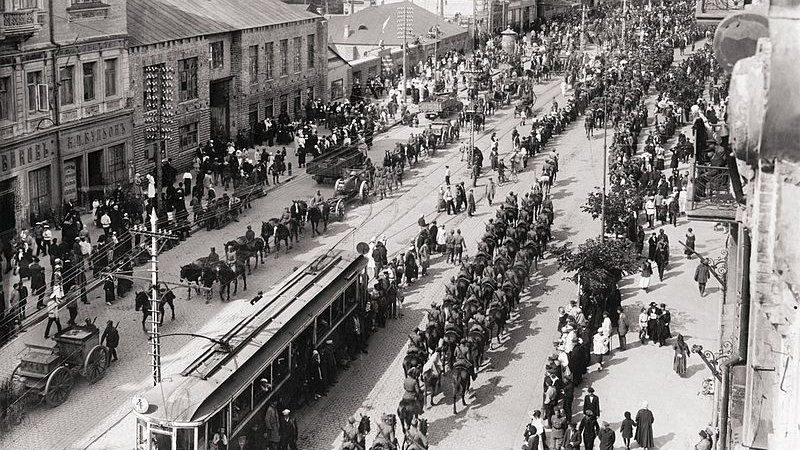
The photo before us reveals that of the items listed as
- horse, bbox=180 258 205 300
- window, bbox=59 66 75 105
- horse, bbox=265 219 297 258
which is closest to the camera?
horse, bbox=180 258 205 300

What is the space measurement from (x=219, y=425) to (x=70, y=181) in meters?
24.0

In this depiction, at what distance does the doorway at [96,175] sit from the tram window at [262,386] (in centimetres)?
2260

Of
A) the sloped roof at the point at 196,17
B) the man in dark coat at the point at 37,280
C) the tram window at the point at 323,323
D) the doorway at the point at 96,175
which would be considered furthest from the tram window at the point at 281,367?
the sloped roof at the point at 196,17

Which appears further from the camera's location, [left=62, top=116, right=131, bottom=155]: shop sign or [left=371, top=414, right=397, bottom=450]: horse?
[left=62, top=116, right=131, bottom=155]: shop sign

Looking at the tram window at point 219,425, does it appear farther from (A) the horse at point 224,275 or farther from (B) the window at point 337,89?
(B) the window at point 337,89

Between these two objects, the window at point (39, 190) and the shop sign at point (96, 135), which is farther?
the shop sign at point (96, 135)

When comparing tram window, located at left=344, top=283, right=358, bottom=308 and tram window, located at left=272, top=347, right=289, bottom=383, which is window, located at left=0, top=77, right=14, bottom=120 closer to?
tram window, located at left=344, top=283, right=358, bottom=308

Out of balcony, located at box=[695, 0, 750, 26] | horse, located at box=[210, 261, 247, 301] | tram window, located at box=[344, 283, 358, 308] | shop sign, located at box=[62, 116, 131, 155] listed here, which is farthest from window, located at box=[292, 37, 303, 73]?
balcony, located at box=[695, 0, 750, 26]

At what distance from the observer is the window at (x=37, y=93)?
130 ft

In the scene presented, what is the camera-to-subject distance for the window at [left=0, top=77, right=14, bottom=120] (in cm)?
3822

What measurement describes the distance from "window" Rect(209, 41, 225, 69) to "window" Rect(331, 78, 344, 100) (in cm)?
1735

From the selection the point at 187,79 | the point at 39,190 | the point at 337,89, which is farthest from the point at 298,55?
the point at 39,190

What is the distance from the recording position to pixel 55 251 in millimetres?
33719

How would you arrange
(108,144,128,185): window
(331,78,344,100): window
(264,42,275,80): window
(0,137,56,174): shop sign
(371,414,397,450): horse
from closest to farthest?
(371,414,397,450): horse → (0,137,56,174): shop sign → (108,144,128,185): window → (264,42,275,80): window → (331,78,344,100): window
